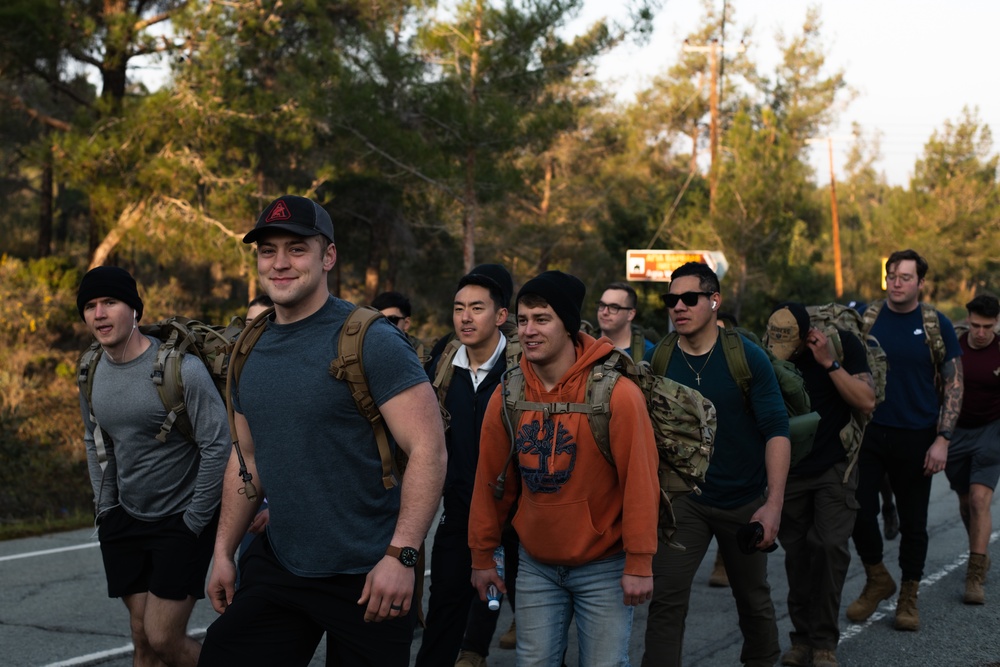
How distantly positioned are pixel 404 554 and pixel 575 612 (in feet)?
3.33

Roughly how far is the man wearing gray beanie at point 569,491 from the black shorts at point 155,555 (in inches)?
51.5

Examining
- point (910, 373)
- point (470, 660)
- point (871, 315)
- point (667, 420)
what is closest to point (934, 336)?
point (910, 373)

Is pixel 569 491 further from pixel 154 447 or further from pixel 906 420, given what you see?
pixel 906 420

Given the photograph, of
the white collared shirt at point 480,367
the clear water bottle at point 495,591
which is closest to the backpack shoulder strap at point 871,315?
the white collared shirt at point 480,367

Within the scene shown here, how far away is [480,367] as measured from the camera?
18.0ft

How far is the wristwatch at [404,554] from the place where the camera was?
3240 millimetres

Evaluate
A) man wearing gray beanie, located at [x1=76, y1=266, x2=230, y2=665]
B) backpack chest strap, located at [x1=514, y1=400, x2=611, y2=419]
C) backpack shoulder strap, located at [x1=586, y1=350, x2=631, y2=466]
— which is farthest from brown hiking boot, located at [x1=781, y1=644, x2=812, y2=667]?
man wearing gray beanie, located at [x1=76, y1=266, x2=230, y2=665]

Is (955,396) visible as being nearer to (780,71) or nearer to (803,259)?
(803,259)

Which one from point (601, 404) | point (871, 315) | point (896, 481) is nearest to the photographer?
point (601, 404)

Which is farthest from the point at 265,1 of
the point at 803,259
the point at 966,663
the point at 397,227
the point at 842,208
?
the point at 842,208

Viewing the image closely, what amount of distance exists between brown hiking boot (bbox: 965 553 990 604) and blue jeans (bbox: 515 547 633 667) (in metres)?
4.52

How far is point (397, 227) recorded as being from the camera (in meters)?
28.3

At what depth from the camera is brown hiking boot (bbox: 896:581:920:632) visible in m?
6.87

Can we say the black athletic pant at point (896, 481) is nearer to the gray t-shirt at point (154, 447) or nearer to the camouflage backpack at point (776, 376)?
the camouflage backpack at point (776, 376)
